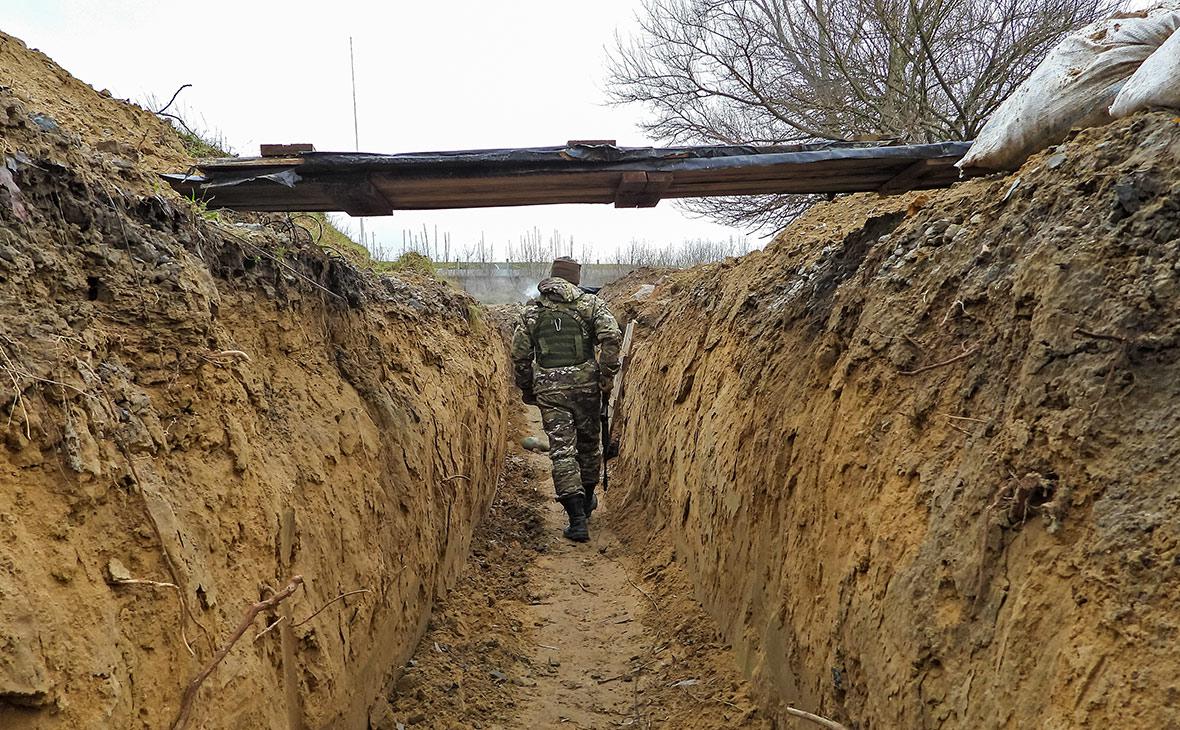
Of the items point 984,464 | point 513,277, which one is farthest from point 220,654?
point 513,277

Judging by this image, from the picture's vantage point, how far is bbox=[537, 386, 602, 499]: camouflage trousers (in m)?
7.27

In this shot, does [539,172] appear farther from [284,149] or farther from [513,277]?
[513,277]

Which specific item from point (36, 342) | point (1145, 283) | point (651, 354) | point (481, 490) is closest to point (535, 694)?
point (481, 490)

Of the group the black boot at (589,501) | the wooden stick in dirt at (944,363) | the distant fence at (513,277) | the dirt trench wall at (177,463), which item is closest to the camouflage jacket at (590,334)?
the black boot at (589,501)

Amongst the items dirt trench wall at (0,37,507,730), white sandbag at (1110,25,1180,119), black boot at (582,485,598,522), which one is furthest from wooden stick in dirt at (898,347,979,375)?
black boot at (582,485,598,522)

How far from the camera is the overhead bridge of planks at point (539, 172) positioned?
3.98 meters

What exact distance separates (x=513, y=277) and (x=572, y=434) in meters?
21.5

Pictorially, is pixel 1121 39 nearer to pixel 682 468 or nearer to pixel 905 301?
pixel 905 301

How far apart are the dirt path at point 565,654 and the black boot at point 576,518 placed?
0.42 meters

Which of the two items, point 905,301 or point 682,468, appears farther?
point 682,468

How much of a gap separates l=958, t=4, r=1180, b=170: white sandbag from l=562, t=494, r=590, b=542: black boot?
16.6 feet

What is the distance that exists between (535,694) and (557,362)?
3.79m

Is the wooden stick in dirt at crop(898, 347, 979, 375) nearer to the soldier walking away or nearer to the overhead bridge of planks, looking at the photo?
the overhead bridge of planks

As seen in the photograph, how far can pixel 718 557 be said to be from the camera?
4.42 metres
